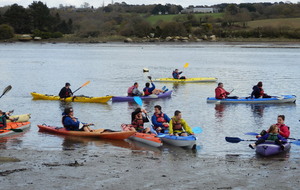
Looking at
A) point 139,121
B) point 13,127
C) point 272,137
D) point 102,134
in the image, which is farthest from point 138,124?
point 13,127

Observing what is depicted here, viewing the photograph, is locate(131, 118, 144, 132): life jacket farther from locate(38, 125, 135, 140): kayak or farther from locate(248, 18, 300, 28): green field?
locate(248, 18, 300, 28): green field

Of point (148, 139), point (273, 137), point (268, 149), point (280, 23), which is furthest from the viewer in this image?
point (280, 23)

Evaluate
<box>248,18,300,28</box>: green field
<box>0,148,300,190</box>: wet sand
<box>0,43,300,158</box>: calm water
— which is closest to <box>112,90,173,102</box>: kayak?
<box>0,43,300,158</box>: calm water

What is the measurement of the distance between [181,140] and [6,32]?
4406 inches

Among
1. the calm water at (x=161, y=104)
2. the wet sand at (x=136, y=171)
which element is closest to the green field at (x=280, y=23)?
the calm water at (x=161, y=104)

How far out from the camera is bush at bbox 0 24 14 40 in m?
120

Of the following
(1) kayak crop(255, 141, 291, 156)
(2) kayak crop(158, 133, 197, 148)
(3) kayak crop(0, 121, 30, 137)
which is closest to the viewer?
(1) kayak crop(255, 141, 291, 156)

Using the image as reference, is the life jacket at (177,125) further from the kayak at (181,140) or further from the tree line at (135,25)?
the tree line at (135,25)

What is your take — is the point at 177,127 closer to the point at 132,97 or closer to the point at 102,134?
the point at 102,134

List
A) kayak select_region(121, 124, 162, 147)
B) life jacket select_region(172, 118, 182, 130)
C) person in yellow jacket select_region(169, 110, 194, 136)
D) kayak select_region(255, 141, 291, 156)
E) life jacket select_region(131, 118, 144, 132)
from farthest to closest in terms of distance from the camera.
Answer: life jacket select_region(131, 118, 144, 132) → life jacket select_region(172, 118, 182, 130) → person in yellow jacket select_region(169, 110, 194, 136) → kayak select_region(121, 124, 162, 147) → kayak select_region(255, 141, 291, 156)

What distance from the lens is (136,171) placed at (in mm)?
13602

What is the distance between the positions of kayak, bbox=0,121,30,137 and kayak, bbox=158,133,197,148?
5178 millimetres

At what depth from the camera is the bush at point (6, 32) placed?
395 feet

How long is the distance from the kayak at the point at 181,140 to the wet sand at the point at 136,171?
713mm
